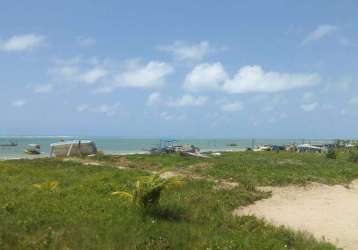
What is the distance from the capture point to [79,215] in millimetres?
11812

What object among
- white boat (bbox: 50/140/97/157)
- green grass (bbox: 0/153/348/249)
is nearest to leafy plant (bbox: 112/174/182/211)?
green grass (bbox: 0/153/348/249)

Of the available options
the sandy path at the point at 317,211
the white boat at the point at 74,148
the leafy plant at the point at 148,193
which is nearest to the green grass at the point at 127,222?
the leafy plant at the point at 148,193

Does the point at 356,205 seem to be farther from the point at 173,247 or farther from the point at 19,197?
the point at 19,197

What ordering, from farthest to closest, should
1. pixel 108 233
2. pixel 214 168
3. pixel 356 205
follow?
pixel 214 168
pixel 356 205
pixel 108 233

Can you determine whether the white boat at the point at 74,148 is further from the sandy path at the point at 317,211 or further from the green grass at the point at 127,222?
the sandy path at the point at 317,211

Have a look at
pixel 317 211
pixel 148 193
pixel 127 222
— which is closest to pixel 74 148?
pixel 317 211

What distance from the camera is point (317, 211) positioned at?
15.8 metres

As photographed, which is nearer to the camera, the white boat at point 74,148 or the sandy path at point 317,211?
the sandy path at point 317,211

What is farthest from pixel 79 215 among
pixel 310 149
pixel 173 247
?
pixel 310 149

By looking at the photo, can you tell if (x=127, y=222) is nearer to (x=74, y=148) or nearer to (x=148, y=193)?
(x=148, y=193)

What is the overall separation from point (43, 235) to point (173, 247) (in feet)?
9.39

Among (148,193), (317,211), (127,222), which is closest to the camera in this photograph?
(127,222)

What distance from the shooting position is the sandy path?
42.9 feet

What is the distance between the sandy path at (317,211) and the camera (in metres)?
13.1
